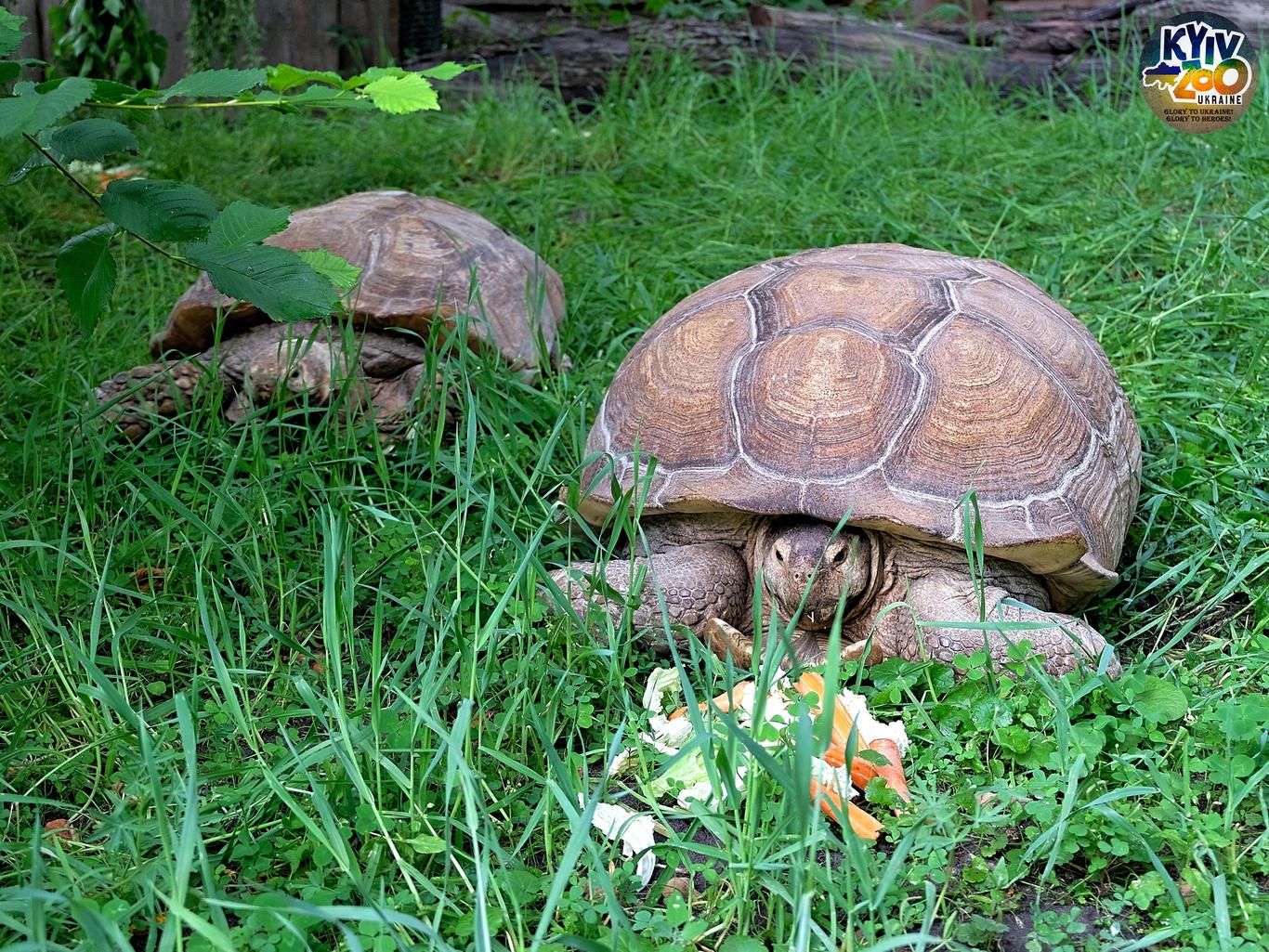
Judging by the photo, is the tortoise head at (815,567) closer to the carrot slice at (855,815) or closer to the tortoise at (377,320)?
the carrot slice at (855,815)

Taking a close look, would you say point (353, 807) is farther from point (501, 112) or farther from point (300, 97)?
point (501, 112)

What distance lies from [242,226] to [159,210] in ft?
0.46

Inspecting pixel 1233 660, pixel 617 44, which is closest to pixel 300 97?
pixel 1233 660

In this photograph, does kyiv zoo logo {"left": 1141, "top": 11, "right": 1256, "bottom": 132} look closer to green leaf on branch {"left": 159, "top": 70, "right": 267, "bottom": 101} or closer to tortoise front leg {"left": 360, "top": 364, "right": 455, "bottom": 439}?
tortoise front leg {"left": 360, "top": 364, "right": 455, "bottom": 439}

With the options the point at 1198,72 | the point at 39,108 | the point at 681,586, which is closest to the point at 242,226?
the point at 39,108

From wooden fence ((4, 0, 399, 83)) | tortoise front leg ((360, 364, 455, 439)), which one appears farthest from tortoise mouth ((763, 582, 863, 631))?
wooden fence ((4, 0, 399, 83))

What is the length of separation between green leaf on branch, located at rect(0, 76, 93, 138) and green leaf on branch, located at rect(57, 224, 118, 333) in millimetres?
335

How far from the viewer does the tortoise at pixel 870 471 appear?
7.95 ft

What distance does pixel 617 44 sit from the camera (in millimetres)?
7098

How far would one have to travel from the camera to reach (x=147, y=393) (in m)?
3.57

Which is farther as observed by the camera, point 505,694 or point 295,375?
point 295,375

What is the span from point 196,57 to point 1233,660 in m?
5.57

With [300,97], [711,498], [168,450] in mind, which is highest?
[300,97]

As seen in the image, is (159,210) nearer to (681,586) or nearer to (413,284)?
(681,586)
